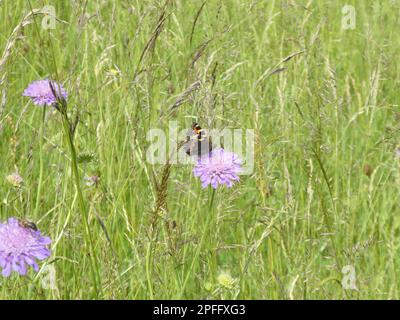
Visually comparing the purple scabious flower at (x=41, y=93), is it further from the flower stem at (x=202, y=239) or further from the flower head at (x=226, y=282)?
the flower head at (x=226, y=282)

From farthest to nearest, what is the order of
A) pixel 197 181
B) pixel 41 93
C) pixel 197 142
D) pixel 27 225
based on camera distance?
pixel 41 93 < pixel 197 181 < pixel 197 142 < pixel 27 225

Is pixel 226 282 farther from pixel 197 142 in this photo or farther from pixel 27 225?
pixel 27 225

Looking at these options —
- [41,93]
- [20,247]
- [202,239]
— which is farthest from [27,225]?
[41,93]

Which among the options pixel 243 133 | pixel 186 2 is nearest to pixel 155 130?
pixel 243 133

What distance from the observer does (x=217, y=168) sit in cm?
164

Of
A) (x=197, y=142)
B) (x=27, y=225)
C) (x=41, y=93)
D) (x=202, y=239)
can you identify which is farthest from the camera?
(x=41, y=93)

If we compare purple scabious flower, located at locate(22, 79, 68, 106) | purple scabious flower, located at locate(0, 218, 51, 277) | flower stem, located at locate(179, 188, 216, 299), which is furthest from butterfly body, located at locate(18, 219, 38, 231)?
purple scabious flower, located at locate(22, 79, 68, 106)

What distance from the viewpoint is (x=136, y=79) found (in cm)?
180

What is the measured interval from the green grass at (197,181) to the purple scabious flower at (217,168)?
4 centimetres

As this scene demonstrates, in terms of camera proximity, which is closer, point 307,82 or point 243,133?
point 243,133

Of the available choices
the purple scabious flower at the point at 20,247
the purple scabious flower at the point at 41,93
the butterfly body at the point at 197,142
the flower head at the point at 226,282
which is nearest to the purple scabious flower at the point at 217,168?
the butterfly body at the point at 197,142

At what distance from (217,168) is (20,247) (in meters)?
0.44

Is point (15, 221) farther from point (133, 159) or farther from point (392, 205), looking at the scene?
point (392, 205)
